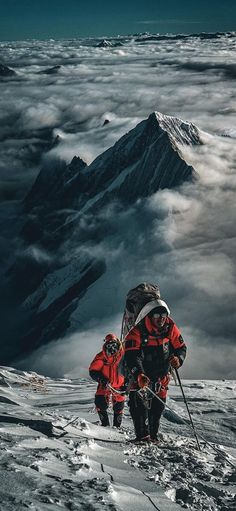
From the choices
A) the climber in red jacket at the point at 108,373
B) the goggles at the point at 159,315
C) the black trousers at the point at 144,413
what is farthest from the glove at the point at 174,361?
the climber in red jacket at the point at 108,373

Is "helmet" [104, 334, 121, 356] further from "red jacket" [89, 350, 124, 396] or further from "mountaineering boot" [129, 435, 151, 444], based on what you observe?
"mountaineering boot" [129, 435, 151, 444]

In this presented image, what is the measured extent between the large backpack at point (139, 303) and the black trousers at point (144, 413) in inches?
51.9

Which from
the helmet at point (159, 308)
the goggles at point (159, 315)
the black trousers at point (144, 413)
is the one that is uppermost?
the helmet at point (159, 308)

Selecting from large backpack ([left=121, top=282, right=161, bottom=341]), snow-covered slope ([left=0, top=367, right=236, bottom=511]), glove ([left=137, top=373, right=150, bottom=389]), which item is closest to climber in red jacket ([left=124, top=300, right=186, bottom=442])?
glove ([left=137, top=373, right=150, bottom=389])

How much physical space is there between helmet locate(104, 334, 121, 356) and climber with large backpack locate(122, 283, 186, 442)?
56.4 inches

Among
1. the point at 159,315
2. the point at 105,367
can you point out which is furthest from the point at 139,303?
the point at 105,367

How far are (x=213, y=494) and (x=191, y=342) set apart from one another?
15238cm

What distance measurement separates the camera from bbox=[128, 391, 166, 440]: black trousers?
1088 cm

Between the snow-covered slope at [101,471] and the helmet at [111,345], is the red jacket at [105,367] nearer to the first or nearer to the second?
the helmet at [111,345]

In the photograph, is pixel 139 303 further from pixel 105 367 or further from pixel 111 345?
pixel 105 367

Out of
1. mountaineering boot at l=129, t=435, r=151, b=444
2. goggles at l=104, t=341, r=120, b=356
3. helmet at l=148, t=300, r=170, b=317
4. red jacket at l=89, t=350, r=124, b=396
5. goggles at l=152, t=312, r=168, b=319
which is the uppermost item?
helmet at l=148, t=300, r=170, b=317

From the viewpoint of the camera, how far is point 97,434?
10516mm

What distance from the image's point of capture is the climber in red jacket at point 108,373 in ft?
41.6

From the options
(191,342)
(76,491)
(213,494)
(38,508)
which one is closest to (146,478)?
(213,494)
